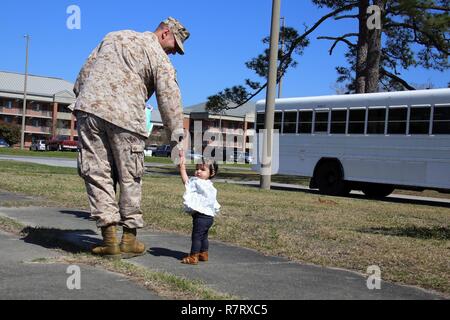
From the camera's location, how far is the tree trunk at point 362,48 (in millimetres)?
24484

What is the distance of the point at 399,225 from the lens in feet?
30.3

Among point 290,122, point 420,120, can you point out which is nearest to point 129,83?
point 420,120

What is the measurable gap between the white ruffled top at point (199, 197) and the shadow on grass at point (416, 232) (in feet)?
10.8

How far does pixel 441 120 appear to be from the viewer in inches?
609

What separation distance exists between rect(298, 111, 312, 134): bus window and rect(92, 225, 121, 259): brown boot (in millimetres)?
14086

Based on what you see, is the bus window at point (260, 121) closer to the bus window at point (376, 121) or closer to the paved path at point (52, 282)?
the bus window at point (376, 121)

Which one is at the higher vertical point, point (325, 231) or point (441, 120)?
point (441, 120)

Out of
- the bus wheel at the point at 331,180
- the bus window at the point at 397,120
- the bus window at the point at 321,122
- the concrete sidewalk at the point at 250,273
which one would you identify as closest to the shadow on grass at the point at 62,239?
the concrete sidewalk at the point at 250,273

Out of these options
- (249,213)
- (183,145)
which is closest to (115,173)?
(183,145)

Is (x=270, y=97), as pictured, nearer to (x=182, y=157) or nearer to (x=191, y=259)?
(x=182, y=157)

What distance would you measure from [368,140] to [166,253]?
12315 mm

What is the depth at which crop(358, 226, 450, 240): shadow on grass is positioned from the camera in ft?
26.0
